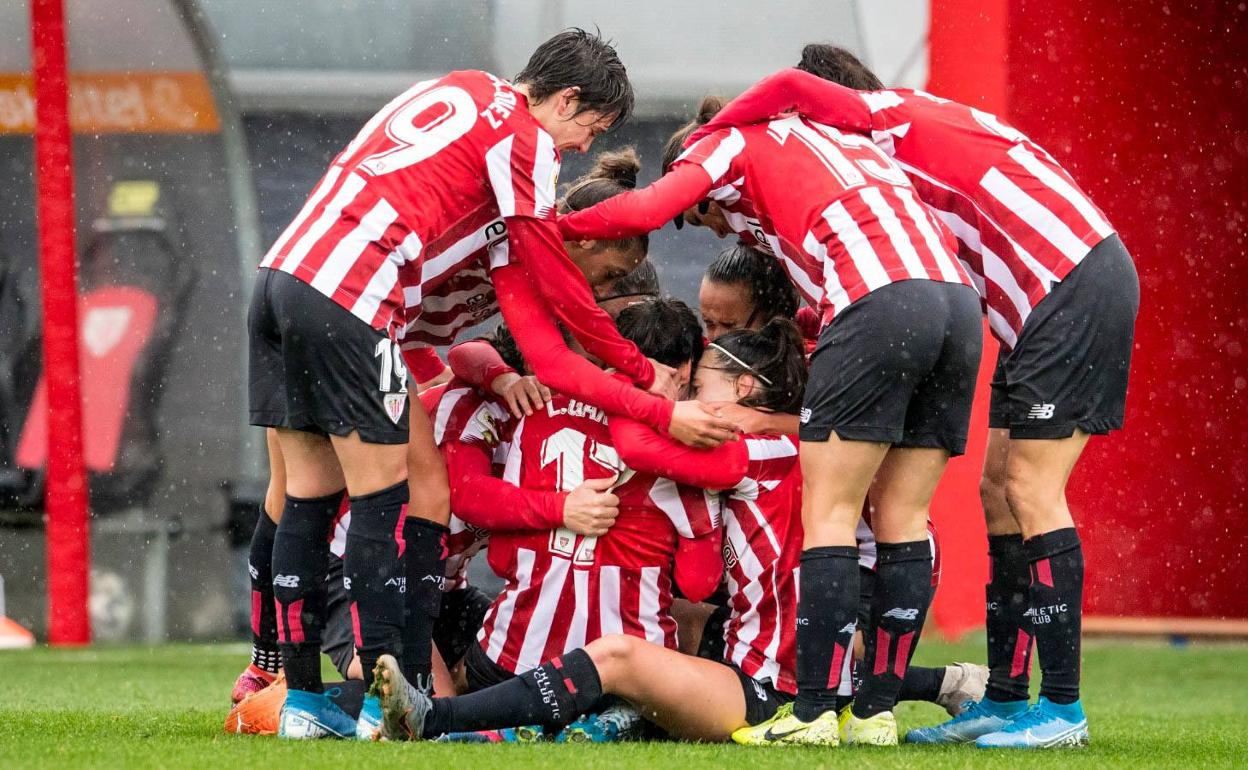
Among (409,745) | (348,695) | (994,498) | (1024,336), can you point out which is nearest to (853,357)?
(1024,336)

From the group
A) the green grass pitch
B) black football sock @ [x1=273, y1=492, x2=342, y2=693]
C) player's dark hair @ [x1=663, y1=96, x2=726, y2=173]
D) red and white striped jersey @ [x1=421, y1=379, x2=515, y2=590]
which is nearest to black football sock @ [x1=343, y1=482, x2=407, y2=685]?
black football sock @ [x1=273, y1=492, x2=342, y2=693]

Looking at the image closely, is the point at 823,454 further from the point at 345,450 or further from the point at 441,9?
the point at 441,9

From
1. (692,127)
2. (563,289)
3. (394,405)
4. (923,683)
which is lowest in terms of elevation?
(923,683)

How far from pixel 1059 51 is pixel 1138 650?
2663mm

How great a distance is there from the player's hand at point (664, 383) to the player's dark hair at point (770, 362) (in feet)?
0.33

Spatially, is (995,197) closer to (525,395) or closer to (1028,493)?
(1028,493)

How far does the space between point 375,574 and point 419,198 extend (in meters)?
0.73

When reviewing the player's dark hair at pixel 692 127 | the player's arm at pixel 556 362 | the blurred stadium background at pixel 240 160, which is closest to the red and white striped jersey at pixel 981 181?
the player's dark hair at pixel 692 127

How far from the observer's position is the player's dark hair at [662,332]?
335 centimetres

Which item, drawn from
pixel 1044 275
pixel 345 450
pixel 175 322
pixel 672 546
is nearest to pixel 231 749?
pixel 345 450

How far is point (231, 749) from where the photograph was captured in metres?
2.65

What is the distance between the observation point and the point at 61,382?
607 centimetres

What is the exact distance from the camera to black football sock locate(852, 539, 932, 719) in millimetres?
2930

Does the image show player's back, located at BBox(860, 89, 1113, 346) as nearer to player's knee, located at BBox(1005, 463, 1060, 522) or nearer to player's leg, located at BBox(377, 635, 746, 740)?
player's knee, located at BBox(1005, 463, 1060, 522)
